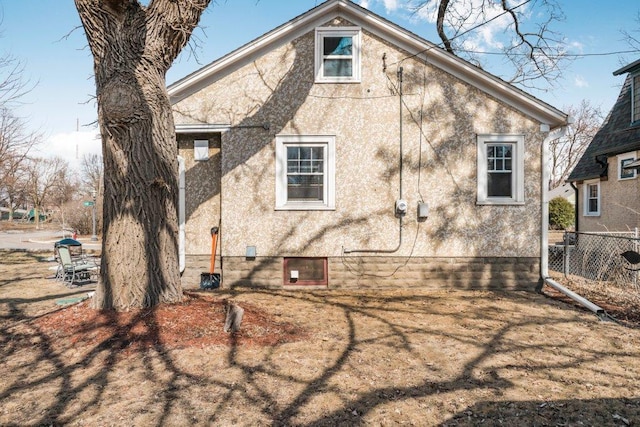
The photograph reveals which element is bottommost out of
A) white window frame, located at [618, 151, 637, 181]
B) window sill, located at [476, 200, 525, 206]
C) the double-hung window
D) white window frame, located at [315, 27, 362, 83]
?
window sill, located at [476, 200, 525, 206]

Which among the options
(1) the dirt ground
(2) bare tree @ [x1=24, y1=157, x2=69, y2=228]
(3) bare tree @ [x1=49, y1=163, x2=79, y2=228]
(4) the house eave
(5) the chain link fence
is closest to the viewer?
(1) the dirt ground

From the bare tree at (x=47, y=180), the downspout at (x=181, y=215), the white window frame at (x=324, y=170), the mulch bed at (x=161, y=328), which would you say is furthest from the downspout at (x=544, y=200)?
the bare tree at (x=47, y=180)

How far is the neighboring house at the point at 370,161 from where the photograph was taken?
8.59m

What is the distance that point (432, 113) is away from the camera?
8.64 m

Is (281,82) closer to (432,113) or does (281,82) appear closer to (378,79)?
(378,79)

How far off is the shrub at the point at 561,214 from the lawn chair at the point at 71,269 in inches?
1130

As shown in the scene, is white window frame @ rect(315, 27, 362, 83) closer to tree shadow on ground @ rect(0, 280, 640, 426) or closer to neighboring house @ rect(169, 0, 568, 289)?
neighboring house @ rect(169, 0, 568, 289)

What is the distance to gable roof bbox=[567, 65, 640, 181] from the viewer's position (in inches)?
530

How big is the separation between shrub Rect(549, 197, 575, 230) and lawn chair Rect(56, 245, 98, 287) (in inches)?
1130

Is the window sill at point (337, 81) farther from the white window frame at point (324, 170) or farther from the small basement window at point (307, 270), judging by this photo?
the small basement window at point (307, 270)

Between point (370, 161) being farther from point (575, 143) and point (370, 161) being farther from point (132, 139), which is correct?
point (575, 143)

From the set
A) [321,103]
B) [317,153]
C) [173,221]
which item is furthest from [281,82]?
[173,221]

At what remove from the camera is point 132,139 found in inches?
228

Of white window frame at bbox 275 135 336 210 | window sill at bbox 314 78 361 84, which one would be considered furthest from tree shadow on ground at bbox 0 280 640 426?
window sill at bbox 314 78 361 84
